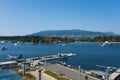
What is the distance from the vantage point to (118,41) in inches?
6540

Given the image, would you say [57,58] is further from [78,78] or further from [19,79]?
[19,79]

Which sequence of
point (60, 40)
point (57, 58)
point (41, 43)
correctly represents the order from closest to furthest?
point (57, 58)
point (41, 43)
point (60, 40)

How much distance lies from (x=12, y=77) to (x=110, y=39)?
498 ft

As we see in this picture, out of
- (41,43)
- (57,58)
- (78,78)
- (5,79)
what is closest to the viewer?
(5,79)

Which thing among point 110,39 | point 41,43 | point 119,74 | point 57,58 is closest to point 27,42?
point 41,43

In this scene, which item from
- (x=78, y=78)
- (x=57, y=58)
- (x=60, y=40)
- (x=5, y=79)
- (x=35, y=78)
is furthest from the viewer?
(x=60, y=40)

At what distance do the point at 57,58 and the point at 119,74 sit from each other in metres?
39.3

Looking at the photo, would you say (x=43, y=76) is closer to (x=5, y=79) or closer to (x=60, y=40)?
(x=5, y=79)

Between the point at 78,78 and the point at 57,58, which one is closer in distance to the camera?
the point at 78,78

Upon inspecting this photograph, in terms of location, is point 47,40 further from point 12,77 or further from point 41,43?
point 12,77

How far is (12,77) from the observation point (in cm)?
1495

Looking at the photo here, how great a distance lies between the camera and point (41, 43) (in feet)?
523

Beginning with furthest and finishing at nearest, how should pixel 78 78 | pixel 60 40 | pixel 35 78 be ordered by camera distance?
pixel 60 40, pixel 78 78, pixel 35 78

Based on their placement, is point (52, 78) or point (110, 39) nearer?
point (52, 78)
